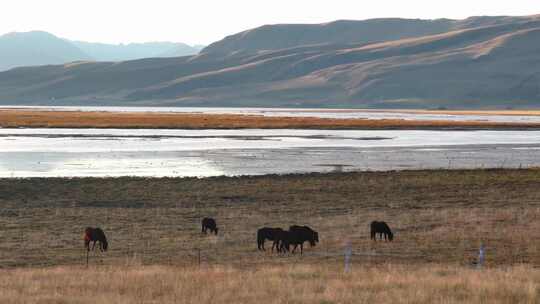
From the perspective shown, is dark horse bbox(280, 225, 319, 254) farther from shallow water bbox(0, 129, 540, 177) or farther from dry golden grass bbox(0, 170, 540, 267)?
shallow water bbox(0, 129, 540, 177)

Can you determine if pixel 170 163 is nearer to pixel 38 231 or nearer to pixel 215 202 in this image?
pixel 215 202

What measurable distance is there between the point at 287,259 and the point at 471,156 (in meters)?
42.9

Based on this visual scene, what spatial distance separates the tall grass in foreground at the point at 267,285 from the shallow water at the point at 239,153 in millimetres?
29802

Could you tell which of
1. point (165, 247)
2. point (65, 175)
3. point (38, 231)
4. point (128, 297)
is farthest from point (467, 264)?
point (65, 175)

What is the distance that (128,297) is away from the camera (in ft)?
60.6

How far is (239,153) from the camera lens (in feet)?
227

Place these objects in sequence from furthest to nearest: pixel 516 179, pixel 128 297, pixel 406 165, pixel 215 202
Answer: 1. pixel 406 165
2. pixel 516 179
3. pixel 215 202
4. pixel 128 297

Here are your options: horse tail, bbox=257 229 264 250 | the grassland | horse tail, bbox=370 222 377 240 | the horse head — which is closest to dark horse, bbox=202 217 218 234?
the grassland

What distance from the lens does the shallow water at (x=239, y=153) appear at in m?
55.8

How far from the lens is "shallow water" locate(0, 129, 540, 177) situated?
183 ft

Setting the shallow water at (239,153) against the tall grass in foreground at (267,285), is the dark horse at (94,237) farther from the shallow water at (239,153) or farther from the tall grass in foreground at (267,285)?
the shallow water at (239,153)

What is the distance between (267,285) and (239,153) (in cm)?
4938

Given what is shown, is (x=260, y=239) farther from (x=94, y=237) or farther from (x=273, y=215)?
(x=273, y=215)

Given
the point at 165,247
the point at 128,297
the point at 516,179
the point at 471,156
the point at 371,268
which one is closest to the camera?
the point at 128,297
